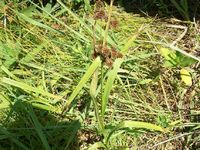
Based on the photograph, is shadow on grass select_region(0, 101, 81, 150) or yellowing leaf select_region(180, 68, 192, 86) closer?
shadow on grass select_region(0, 101, 81, 150)

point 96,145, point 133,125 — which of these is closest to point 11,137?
point 96,145

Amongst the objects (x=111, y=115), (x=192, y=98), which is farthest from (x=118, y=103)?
(x=192, y=98)

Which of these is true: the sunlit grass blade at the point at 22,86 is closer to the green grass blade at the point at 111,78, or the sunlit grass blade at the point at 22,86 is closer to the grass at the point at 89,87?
the grass at the point at 89,87

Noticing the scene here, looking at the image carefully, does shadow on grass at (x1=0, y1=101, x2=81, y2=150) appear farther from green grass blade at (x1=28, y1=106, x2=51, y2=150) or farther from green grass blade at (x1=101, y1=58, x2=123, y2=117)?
green grass blade at (x1=101, y1=58, x2=123, y2=117)

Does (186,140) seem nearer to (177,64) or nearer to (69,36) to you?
(177,64)

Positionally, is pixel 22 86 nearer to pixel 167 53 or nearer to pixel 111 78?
pixel 111 78

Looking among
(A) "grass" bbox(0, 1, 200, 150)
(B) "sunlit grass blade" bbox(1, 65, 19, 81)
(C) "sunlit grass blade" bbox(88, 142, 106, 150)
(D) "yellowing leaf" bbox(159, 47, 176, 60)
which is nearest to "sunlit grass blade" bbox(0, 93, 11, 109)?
(A) "grass" bbox(0, 1, 200, 150)

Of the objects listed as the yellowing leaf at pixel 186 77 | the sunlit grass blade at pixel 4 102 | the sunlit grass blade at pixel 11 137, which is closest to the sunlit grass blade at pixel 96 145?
the sunlit grass blade at pixel 11 137

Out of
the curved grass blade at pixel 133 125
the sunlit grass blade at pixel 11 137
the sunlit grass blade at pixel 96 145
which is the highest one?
the curved grass blade at pixel 133 125
